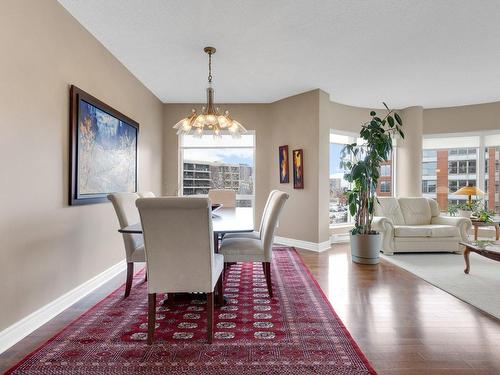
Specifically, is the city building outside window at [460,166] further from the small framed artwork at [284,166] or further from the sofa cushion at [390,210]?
the small framed artwork at [284,166]

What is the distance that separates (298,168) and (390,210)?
5.56ft

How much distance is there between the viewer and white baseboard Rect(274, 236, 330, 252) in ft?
15.4

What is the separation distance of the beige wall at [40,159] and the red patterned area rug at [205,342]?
0.45 m

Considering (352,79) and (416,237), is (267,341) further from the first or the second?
(352,79)

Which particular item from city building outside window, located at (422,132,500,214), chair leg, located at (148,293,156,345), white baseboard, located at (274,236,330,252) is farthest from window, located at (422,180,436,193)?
chair leg, located at (148,293,156,345)

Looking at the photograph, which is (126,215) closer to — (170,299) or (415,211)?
(170,299)

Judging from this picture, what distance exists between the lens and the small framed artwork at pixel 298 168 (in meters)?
4.88

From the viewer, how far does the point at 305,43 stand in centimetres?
316

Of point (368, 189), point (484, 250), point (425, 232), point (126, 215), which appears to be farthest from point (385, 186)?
point (126, 215)

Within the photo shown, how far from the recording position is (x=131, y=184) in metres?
3.95

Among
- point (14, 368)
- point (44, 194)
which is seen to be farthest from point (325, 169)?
point (14, 368)

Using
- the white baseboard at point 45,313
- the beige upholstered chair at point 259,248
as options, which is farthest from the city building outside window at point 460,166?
the white baseboard at point 45,313

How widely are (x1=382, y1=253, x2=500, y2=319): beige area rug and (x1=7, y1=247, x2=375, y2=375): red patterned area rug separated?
1399 mm

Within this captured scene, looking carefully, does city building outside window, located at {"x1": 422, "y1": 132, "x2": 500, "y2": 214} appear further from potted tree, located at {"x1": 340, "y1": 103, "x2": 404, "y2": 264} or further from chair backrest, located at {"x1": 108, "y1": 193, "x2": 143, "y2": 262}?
chair backrest, located at {"x1": 108, "y1": 193, "x2": 143, "y2": 262}
